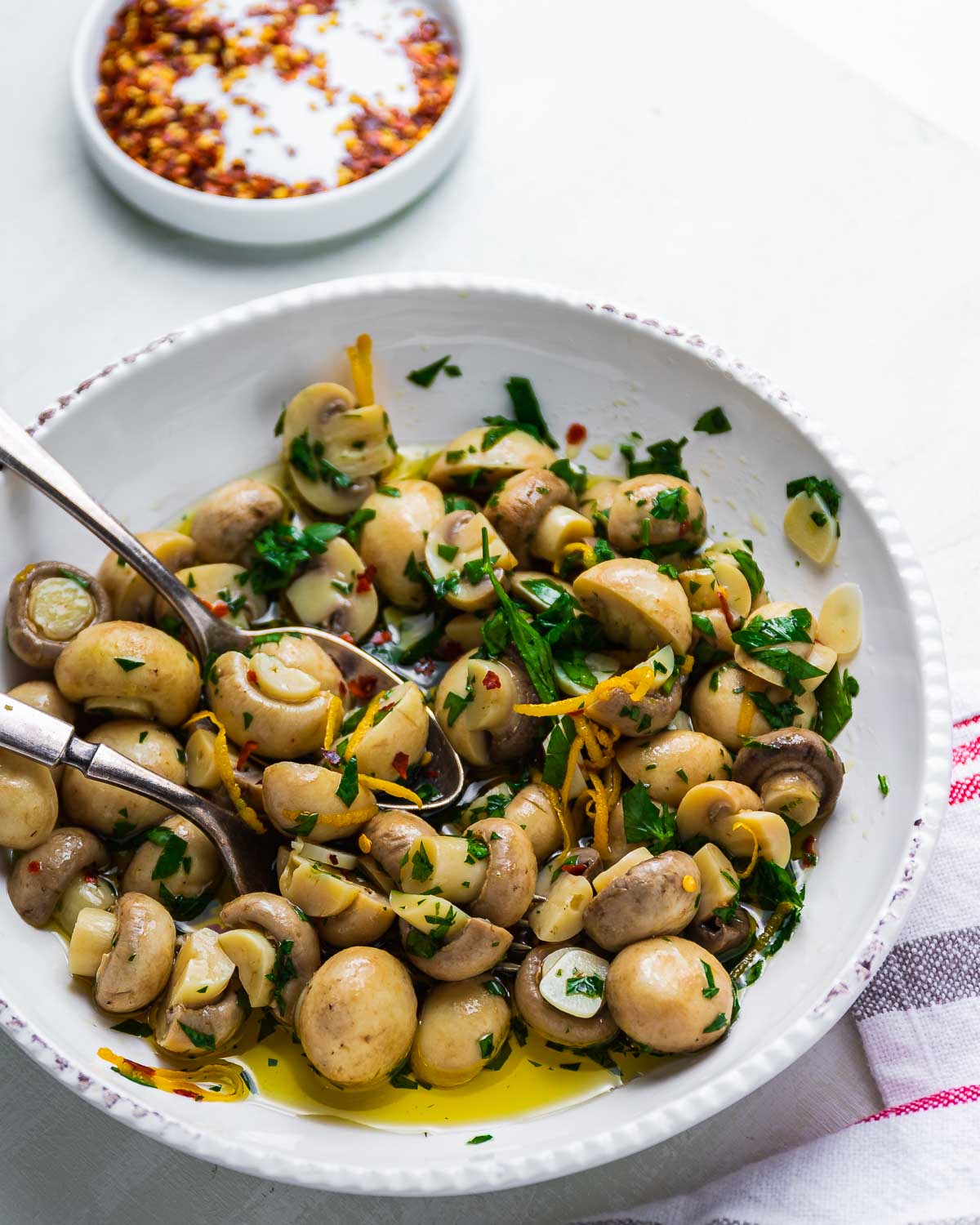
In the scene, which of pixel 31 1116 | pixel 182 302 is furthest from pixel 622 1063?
pixel 182 302

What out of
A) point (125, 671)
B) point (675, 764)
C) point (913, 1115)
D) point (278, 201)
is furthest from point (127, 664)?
point (913, 1115)

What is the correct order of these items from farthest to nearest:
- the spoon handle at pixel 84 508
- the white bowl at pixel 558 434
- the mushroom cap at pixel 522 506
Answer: the mushroom cap at pixel 522 506 < the spoon handle at pixel 84 508 < the white bowl at pixel 558 434

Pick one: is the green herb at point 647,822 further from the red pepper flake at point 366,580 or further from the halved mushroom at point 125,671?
the halved mushroom at point 125,671

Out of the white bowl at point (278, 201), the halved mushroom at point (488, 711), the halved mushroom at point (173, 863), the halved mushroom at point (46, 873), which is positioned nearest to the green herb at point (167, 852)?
the halved mushroom at point (173, 863)

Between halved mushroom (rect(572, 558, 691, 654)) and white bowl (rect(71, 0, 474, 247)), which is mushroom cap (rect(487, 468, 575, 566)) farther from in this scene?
white bowl (rect(71, 0, 474, 247))

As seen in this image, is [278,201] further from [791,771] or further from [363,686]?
[791,771]

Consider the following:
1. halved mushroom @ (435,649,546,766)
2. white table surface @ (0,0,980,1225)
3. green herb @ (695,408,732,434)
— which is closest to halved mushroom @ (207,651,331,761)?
halved mushroom @ (435,649,546,766)
